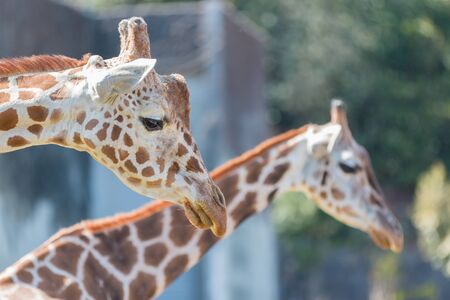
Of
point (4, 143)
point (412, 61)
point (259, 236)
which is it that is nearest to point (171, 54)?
point (259, 236)

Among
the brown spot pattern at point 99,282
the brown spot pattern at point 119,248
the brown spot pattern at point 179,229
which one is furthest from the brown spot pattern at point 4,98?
the brown spot pattern at point 179,229

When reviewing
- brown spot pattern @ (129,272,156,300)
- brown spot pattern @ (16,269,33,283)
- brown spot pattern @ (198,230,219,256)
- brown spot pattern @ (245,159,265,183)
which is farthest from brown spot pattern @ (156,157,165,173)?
brown spot pattern @ (245,159,265,183)

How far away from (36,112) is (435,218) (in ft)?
40.3

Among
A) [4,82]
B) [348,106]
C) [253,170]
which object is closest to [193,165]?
[4,82]

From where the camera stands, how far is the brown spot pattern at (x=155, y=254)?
7148 mm

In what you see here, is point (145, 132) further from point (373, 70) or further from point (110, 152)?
point (373, 70)

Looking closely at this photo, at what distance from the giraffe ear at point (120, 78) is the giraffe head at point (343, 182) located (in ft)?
10.1

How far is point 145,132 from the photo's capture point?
18.1 ft

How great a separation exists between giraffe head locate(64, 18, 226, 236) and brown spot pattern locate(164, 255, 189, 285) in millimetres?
1624

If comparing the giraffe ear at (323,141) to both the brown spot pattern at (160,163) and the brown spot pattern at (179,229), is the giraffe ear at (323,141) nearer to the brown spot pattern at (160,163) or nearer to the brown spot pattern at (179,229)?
the brown spot pattern at (179,229)

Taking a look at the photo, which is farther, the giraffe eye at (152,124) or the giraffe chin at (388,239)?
the giraffe chin at (388,239)

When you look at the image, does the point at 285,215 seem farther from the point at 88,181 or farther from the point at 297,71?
the point at 88,181

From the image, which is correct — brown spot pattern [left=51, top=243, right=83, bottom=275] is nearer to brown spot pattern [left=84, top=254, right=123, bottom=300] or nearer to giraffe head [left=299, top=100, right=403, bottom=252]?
brown spot pattern [left=84, top=254, right=123, bottom=300]

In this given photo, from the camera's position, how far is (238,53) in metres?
13.7
